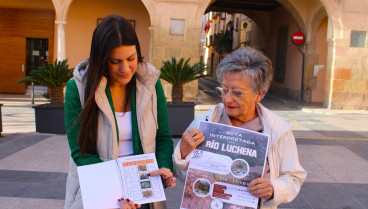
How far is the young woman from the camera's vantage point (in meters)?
1.74

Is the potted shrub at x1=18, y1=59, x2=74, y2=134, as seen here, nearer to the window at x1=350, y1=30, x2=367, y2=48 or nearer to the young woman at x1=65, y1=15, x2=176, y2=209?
the young woman at x1=65, y1=15, x2=176, y2=209

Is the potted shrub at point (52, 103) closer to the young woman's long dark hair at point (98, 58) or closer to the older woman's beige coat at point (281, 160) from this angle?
the young woman's long dark hair at point (98, 58)

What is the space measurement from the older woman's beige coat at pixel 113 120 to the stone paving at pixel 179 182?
1.90m

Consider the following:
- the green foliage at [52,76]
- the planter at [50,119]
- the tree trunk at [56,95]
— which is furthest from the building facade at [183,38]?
the planter at [50,119]

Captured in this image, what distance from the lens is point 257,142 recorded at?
168cm

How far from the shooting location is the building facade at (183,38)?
12.3m

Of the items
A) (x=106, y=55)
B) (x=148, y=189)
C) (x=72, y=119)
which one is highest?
(x=106, y=55)

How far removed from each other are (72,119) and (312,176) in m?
3.89

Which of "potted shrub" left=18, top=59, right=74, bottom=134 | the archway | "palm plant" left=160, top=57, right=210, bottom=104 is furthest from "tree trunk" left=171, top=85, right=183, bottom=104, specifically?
the archway

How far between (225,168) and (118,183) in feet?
1.68

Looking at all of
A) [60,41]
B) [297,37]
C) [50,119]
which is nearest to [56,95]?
[50,119]

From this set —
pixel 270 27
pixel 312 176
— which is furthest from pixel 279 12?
pixel 312 176

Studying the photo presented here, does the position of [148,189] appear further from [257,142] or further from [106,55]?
[106,55]

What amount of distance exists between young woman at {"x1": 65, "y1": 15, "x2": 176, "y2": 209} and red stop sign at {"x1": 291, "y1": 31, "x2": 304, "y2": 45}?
44.4 ft
